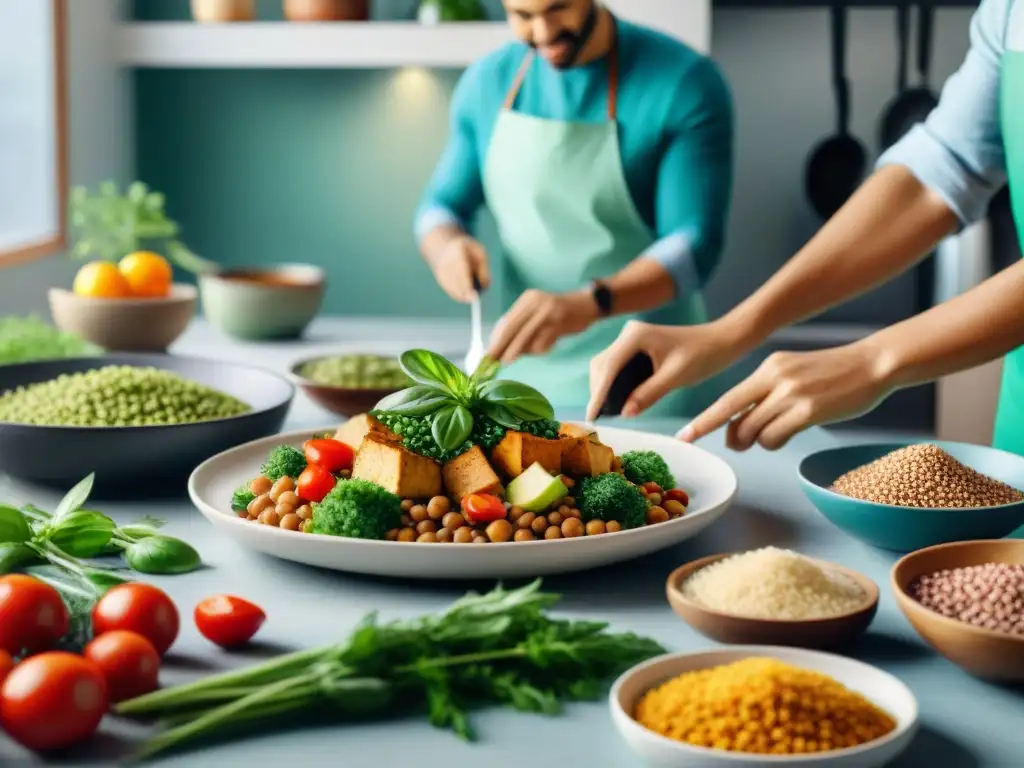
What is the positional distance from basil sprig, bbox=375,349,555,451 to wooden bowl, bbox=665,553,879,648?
1.05 ft

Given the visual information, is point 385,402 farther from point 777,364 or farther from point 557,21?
point 557,21

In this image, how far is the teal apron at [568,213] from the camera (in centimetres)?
273

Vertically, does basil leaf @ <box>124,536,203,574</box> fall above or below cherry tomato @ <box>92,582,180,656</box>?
below

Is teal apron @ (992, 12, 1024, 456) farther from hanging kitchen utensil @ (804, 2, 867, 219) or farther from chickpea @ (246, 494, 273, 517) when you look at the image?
hanging kitchen utensil @ (804, 2, 867, 219)

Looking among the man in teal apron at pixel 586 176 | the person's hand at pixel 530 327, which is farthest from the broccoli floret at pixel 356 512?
the man in teal apron at pixel 586 176

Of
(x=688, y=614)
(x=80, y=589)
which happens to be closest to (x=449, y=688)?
(x=688, y=614)

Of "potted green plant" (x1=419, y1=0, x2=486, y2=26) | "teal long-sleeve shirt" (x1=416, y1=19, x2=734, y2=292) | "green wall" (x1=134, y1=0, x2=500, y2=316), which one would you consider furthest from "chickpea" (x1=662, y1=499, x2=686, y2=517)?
"green wall" (x1=134, y1=0, x2=500, y2=316)

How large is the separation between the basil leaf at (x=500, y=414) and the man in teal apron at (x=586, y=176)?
1.09 m

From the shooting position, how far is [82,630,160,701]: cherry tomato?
910 mm

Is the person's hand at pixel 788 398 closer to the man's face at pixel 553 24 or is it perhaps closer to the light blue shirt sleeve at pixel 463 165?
the man's face at pixel 553 24

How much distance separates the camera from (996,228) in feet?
10.8

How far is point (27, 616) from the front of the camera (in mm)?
958

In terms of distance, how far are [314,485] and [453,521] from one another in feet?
0.52

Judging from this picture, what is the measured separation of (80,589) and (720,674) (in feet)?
1.84
